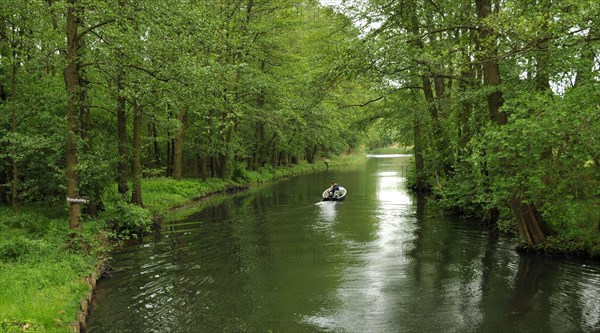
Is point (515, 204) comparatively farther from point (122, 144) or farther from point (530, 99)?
point (122, 144)

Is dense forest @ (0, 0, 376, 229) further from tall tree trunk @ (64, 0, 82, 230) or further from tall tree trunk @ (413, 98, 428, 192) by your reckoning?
tall tree trunk @ (413, 98, 428, 192)

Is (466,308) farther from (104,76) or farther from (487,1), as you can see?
(104,76)

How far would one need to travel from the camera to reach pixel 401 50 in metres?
12.4

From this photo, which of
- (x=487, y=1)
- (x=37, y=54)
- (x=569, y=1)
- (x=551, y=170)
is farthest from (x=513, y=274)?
(x=37, y=54)

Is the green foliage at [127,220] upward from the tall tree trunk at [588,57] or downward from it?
downward

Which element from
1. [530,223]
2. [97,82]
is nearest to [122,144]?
[97,82]

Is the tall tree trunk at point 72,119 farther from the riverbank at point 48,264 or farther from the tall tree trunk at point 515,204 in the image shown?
the tall tree trunk at point 515,204

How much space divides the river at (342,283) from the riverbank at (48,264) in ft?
2.01

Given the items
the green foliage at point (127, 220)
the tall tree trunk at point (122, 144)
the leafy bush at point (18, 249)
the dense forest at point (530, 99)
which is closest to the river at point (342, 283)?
the green foliage at point (127, 220)

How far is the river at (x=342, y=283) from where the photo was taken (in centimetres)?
838

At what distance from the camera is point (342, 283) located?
10.6 metres

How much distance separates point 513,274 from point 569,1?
644 centimetres

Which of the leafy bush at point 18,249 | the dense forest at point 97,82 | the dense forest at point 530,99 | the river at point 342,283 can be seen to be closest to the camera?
the river at point 342,283

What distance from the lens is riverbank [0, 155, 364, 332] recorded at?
7.30m
